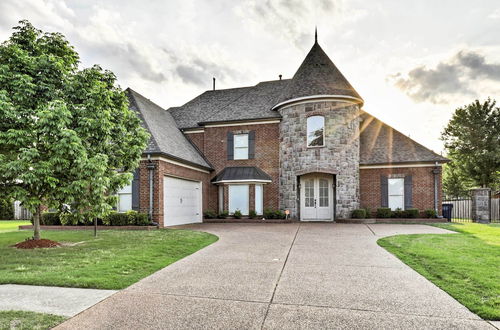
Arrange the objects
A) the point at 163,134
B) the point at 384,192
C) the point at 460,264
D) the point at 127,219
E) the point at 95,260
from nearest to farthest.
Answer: the point at 460,264 < the point at 95,260 < the point at 127,219 < the point at 163,134 < the point at 384,192

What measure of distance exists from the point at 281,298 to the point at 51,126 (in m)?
6.91

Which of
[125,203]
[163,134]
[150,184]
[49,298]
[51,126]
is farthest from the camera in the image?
[163,134]

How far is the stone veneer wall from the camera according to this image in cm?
1642

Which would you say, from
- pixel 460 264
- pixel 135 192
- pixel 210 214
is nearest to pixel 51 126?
pixel 135 192

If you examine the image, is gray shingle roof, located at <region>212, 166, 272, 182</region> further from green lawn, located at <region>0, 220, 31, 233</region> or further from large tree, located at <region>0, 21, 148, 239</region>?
green lawn, located at <region>0, 220, 31, 233</region>

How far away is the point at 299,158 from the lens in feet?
55.5

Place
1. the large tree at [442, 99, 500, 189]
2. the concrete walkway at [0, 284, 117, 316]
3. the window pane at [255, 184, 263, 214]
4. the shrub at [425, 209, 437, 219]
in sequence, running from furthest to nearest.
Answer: the large tree at [442, 99, 500, 189] < the window pane at [255, 184, 263, 214] < the shrub at [425, 209, 437, 219] < the concrete walkway at [0, 284, 117, 316]

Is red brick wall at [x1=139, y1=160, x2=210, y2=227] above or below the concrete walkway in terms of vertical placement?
above

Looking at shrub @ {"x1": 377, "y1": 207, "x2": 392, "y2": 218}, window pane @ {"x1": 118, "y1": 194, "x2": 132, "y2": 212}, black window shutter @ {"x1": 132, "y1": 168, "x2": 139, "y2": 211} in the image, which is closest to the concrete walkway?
black window shutter @ {"x1": 132, "y1": 168, "x2": 139, "y2": 211}

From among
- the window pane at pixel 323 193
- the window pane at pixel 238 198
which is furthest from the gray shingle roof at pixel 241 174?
the window pane at pixel 323 193

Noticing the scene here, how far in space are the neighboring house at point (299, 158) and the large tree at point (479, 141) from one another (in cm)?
1057

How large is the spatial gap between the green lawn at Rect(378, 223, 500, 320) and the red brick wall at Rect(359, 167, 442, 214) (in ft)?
Answer: 25.1

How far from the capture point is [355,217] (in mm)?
16094

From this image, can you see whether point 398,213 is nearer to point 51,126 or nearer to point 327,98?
point 327,98
